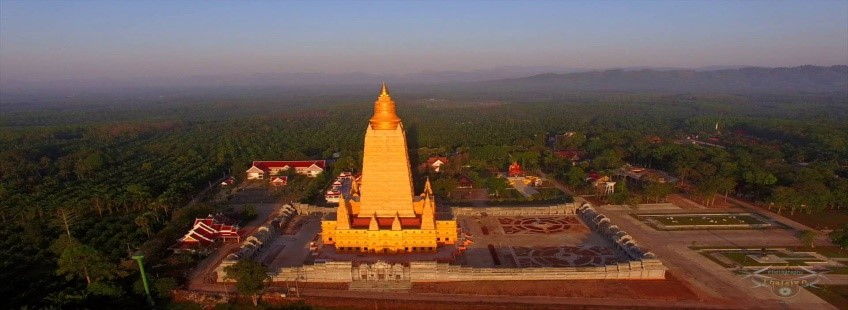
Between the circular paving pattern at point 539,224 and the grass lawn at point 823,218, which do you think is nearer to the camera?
the circular paving pattern at point 539,224

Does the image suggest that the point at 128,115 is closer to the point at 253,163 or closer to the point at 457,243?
the point at 253,163

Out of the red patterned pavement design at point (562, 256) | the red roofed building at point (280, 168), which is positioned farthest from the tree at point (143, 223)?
the red patterned pavement design at point (562, 256)

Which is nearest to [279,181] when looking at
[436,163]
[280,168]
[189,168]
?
[280,168]

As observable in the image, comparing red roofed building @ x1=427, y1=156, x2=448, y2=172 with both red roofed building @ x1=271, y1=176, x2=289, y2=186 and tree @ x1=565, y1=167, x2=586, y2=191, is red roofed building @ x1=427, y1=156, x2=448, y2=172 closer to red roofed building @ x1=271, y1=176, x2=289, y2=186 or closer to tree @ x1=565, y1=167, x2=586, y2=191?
tree @ x1=565, y1=167, x2=586, y2=191

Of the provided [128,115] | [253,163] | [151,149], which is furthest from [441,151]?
[128,115]

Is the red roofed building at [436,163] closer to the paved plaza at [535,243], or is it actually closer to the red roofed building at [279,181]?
the red roofed building at [279,181]

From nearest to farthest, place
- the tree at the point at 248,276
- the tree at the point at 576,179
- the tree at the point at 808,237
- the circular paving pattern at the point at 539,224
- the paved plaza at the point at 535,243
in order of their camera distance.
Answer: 1. the tree at the point at 248,276
2. the paved plaza at the point at 535,243
3. the tree at the point at 808,237
4. the circular paving pattern at the point at 539,224
5. the tree at the point at 576,179
